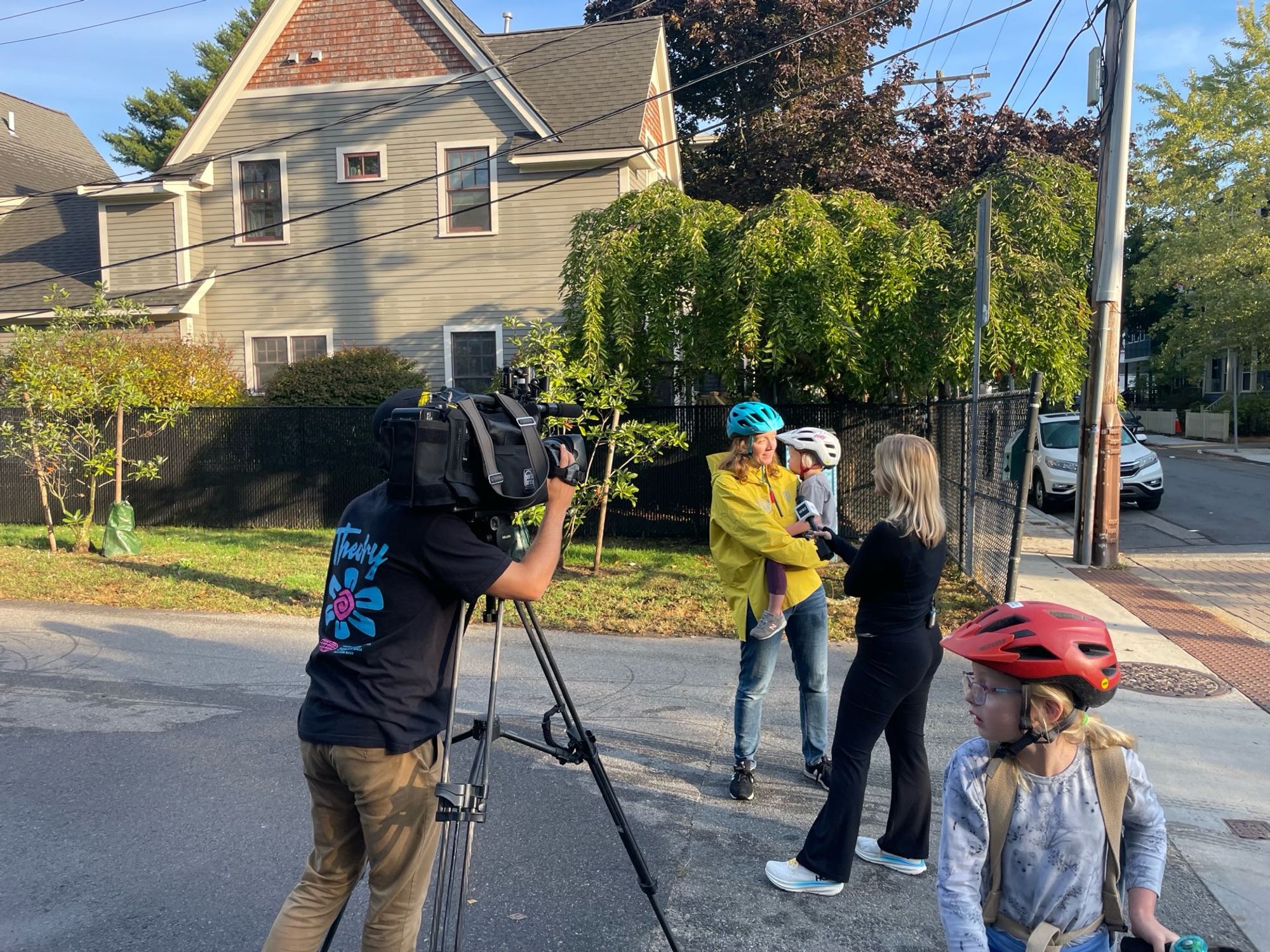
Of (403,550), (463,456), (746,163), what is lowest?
(403,550)

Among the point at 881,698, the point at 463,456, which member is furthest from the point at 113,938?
the point at 881,698

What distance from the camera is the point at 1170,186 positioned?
33.6 metres

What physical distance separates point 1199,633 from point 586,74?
1557cm

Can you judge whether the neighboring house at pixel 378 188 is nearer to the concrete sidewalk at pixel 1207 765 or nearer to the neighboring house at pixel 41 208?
the neighboring house at pixel 41 208

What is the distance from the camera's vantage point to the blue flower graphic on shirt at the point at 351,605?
8.37ft

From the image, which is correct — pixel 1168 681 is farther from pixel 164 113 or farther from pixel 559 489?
pixel 164 113

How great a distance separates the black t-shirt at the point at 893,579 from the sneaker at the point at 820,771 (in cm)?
128

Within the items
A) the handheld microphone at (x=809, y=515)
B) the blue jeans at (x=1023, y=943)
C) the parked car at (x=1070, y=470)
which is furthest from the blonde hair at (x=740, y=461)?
the parked car at (x=1070, y=470)

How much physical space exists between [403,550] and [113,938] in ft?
7.22

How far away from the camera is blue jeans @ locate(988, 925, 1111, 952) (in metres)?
2.20

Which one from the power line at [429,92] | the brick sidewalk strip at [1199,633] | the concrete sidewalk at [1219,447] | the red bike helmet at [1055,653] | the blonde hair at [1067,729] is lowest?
the brick sidewalk strip at [1199,633]

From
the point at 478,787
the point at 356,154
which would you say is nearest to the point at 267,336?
the point at 356,154

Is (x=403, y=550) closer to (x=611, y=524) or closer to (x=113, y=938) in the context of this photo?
(x=113, y=938)

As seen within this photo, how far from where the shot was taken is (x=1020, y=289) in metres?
10.8
